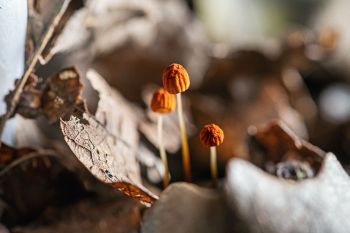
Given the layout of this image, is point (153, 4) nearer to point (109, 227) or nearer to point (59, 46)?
point (59, 46)

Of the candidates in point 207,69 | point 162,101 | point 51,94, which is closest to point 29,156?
point 51,94

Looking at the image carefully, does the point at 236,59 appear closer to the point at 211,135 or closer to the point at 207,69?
the point at 207,69

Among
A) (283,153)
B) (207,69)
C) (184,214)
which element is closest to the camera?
(184,214)

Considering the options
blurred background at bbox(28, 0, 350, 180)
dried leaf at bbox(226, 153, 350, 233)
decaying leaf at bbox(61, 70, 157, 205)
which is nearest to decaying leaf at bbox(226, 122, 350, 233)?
dried leaf at bbox(226, 153, 350, 233)

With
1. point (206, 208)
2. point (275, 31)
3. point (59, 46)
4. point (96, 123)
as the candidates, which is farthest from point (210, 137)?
point (275, 31)

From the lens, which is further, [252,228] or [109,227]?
[109,227]

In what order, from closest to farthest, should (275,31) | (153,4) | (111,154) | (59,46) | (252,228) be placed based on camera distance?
(252,228) < (111,154) < (59,46) < (153,4) < (275,31)

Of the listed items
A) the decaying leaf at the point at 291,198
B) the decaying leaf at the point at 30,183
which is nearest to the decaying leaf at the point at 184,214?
the decaying leaf at the point at 291,198
